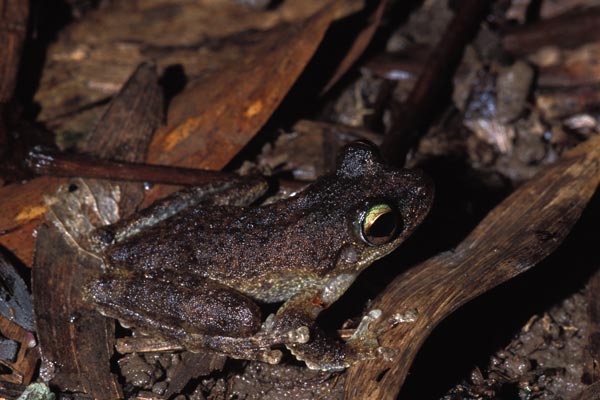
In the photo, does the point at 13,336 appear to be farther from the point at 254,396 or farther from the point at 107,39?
the point at 107,39

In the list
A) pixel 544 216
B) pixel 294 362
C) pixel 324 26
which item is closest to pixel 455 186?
pixel 544 216

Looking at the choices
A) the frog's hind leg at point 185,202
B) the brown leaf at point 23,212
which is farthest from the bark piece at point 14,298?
the frog's hind leg at point 185,202

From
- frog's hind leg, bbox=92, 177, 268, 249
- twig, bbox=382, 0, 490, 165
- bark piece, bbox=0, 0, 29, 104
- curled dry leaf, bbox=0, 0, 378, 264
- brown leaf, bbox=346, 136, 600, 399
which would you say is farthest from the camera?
bark piece, bbox=0, 0, 29, 104

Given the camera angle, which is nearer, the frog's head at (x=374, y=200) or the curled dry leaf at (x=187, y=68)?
the frog's head at (x=374, y=200)

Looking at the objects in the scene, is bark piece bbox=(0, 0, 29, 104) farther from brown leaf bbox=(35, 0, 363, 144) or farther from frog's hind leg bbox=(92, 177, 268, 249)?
frog's hind leg bbox=(92, 177, 268, 249)

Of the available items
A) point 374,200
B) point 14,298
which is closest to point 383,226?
point 374,200

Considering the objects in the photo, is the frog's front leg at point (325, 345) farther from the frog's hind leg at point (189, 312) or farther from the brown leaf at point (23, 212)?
the brown leaf at point (23, 212)

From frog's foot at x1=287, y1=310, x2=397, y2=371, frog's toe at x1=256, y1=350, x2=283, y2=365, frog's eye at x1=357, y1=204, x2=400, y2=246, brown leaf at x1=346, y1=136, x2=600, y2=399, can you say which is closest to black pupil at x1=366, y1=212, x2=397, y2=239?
frog's eye at x1=357, y1=204, x2=400, y2=246
